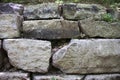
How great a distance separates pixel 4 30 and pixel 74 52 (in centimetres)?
74

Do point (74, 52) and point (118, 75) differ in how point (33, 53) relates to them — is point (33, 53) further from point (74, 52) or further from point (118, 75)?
point (118, 75)

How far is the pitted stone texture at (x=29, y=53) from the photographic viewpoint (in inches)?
112

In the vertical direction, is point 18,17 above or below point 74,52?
above

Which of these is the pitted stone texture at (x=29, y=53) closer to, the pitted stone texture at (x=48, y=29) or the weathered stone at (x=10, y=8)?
the pitted stone texture at (x=48, y=29)

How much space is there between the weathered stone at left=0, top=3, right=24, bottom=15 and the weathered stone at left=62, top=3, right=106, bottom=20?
464 millimetres

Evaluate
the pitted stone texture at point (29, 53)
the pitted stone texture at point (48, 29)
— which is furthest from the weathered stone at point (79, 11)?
the pitted stone texture at point (29, 53)

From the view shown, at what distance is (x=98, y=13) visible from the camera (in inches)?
120

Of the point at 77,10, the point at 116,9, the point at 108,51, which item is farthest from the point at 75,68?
the point at 116,9

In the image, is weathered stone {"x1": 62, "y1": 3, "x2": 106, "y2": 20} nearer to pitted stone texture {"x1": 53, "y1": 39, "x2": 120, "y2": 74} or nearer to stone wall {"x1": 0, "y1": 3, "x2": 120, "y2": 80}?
stone wall {"x1": 0, "y1": 3, "x2": 120, "y2": 80}

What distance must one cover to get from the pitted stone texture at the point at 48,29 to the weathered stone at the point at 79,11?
10cm

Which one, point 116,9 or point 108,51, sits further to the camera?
point 116,9

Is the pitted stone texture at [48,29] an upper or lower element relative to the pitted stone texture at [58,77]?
upper

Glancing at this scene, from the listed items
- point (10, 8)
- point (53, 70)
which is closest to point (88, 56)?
point (53, 70)

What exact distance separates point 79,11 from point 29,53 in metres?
0.69
